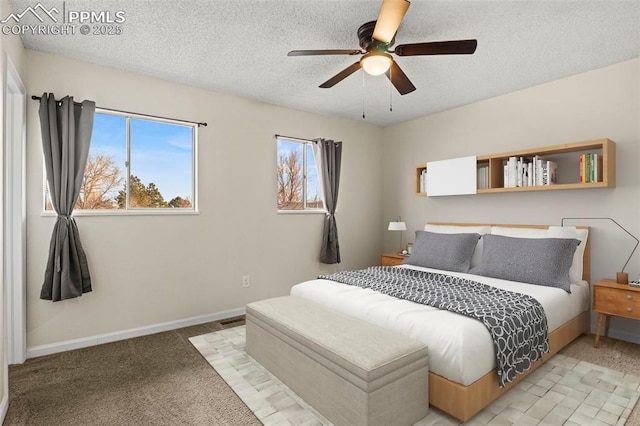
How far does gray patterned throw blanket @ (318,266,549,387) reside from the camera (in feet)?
6.73

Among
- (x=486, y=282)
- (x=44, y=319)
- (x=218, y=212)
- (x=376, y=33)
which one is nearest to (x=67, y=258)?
(x=44, y=319)

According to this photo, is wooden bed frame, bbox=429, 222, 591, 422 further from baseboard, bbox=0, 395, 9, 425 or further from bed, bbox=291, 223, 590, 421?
baseboard, bbox=0, 395, 9, 425

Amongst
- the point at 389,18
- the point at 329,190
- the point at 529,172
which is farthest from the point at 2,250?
the point at 529,172

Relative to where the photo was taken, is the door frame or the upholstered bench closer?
the upholstered bench

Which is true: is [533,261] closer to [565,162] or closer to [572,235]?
[572,235]

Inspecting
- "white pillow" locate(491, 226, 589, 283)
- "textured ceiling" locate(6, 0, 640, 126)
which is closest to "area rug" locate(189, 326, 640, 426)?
"white pillow" locate(491, 226, 589, 283)

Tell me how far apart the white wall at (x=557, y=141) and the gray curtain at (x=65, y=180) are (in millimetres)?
3946

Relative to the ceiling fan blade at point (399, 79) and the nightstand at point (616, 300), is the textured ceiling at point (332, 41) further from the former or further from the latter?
the nightstand at point (616, 300)

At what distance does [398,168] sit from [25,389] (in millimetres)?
4670

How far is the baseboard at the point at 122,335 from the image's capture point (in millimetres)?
2875

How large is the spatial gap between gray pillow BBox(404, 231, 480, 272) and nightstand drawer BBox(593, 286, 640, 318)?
1074 millimetres

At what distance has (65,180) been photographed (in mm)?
2883

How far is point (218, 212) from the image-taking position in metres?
3.85

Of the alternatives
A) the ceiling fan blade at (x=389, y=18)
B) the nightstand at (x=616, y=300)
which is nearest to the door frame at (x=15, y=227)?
the ceiling fan blade at (x=389, y=18)
